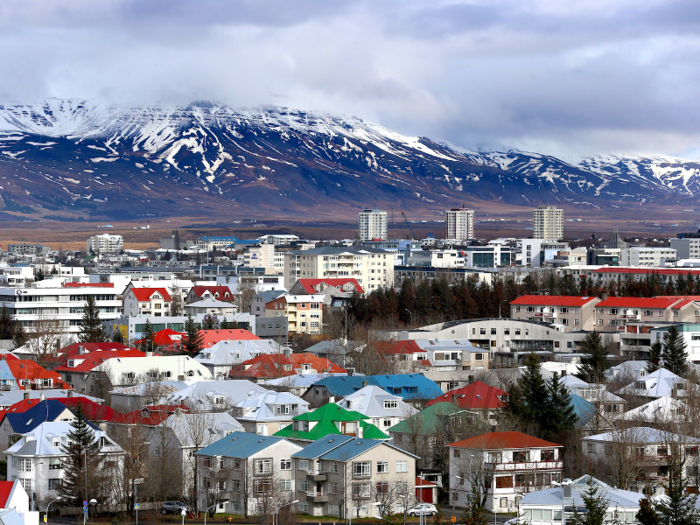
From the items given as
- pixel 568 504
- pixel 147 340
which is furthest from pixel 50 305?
pixel 568 504

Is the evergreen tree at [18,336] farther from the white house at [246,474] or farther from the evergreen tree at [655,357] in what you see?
the white house at [246,474]

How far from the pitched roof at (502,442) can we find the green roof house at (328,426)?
3.96m

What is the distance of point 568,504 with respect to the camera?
1377 inches

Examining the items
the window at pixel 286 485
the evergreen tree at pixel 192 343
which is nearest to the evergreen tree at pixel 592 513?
the window at pixel 286 485

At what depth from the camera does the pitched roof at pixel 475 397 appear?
5209 centimetres

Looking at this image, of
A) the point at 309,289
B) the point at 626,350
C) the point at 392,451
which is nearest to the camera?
the point at 392,451

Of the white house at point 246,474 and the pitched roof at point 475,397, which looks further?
the pitched roof at point 475,397

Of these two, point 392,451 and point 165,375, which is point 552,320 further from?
point 392,451

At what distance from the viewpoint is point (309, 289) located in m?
120

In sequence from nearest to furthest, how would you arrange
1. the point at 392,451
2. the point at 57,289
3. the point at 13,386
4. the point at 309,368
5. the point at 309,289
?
the point at 392,451 → the point at 13,386 → the point at 309,368 → the point at 57,289 → the point at 309,289

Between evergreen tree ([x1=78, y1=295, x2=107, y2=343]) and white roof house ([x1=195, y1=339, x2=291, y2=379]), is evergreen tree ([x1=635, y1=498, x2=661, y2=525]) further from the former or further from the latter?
evergreen tree ([x1=78, y1=295, x2=107, y2=343])

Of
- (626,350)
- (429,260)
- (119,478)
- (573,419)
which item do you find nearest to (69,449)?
(119,478)

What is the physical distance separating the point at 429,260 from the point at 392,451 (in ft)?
517

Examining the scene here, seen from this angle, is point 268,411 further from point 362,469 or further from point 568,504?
point 568,504
